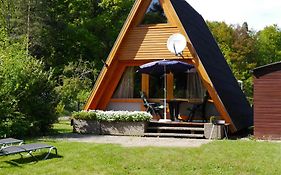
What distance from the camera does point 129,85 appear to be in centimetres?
1522

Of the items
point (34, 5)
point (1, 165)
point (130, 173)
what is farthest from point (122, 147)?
point (34, 5)

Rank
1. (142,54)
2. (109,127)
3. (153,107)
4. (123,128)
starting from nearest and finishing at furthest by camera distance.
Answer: (123,128) → (109,127) → (153,107) → (142,54)

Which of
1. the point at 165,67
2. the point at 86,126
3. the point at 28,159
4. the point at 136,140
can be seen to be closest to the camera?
the point at 28,159

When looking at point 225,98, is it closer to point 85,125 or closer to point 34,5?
point 85,125

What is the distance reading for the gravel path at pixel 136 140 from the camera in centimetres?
1063

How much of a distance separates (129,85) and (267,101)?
5.42 m

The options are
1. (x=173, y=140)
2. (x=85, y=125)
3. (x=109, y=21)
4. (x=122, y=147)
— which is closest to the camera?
(x=122, y=147)

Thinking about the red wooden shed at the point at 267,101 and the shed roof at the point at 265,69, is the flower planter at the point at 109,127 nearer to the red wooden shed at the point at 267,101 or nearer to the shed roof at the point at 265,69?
the red wooden shed at the point at 267,101

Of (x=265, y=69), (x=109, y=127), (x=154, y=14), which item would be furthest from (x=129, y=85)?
(x=265, y=69)

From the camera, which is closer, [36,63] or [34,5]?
[36,63]

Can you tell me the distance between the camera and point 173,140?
38.3 ft

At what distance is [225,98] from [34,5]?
23.4 metres

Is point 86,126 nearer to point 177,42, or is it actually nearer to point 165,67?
point 165,67

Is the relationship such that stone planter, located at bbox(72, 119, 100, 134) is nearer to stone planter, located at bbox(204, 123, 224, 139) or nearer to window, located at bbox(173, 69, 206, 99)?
window, located at bbox(173, 69, 206, 99)
